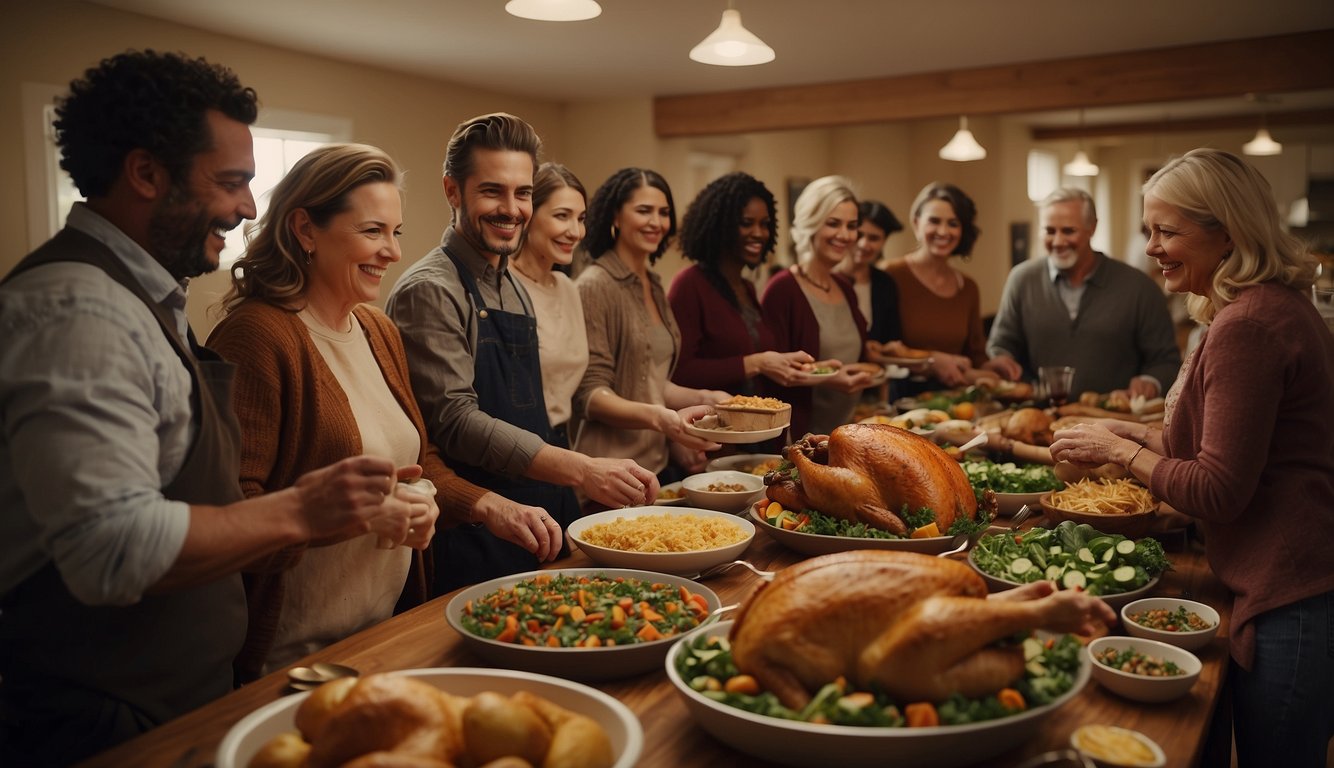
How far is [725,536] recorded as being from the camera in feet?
6.84

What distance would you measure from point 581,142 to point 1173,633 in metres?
8.36

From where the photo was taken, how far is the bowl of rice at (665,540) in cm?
194

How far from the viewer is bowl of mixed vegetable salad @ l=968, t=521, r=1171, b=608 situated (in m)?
1.88

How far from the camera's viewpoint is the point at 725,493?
8.21 ft

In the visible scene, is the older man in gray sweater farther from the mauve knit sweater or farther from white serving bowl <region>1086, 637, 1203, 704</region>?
white serving bowl <region>1086, 637, 1203, 704</region>

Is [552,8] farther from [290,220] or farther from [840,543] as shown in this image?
[840,543]

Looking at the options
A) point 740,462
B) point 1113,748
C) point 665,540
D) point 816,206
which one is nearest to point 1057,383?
point 816,206

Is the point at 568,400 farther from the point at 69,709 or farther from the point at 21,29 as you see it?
the point at 21,29

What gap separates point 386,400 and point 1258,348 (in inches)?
69.7

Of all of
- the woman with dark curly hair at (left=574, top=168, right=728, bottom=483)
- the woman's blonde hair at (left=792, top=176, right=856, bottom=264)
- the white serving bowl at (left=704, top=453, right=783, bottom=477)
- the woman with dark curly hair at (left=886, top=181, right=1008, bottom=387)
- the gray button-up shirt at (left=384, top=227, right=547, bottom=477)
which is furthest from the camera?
the woman with dark curly hair at (left=886, top=181, right=1008, bottom=387)

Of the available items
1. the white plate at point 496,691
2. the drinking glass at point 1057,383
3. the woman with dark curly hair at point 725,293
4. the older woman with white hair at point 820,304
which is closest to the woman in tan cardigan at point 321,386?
the white plate at point 496,691

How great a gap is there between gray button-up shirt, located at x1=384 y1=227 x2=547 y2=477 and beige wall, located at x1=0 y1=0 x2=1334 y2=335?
2.09 meters

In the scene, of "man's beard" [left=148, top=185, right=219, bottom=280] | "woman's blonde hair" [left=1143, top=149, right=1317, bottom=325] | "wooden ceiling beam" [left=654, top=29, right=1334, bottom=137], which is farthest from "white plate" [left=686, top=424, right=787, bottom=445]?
"wooden ceiling beam" [left=654, top=29, right=1334, bottom=137]

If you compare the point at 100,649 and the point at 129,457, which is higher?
the point at 129,457
